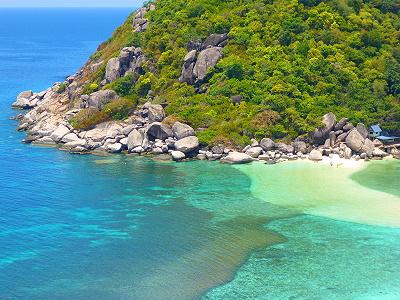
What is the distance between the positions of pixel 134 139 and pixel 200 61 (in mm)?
14450

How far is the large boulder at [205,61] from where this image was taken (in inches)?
2827

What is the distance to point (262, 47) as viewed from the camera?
73.6 metres

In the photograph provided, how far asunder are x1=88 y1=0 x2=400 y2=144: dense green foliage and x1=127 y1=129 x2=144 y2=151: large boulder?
5.46 meters

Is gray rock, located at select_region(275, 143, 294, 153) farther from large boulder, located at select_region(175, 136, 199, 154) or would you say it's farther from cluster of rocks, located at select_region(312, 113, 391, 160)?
large boulder, located at select_region(175, 136, 199, 154)

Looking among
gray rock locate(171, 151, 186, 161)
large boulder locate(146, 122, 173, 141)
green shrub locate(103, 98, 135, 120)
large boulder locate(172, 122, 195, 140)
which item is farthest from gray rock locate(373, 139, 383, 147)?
green shrub locate(103, 98, 135, 120)

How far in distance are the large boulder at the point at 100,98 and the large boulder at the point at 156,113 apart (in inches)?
292

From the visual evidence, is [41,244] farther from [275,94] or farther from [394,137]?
[394,137]

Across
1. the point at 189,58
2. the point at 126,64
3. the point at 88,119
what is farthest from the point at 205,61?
the point at 88,119

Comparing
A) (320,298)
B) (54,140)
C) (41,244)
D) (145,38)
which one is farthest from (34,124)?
(320,298)

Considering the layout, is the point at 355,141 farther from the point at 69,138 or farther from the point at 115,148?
the point at 69,138

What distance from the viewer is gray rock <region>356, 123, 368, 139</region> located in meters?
63.5

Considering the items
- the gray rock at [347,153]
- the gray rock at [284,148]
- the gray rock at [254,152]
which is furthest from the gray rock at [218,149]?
the gray rock at [347,153]

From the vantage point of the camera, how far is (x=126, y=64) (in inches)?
3061

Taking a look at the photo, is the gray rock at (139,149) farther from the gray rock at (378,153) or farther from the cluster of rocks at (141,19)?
the cluster of rocks at (141,19)
